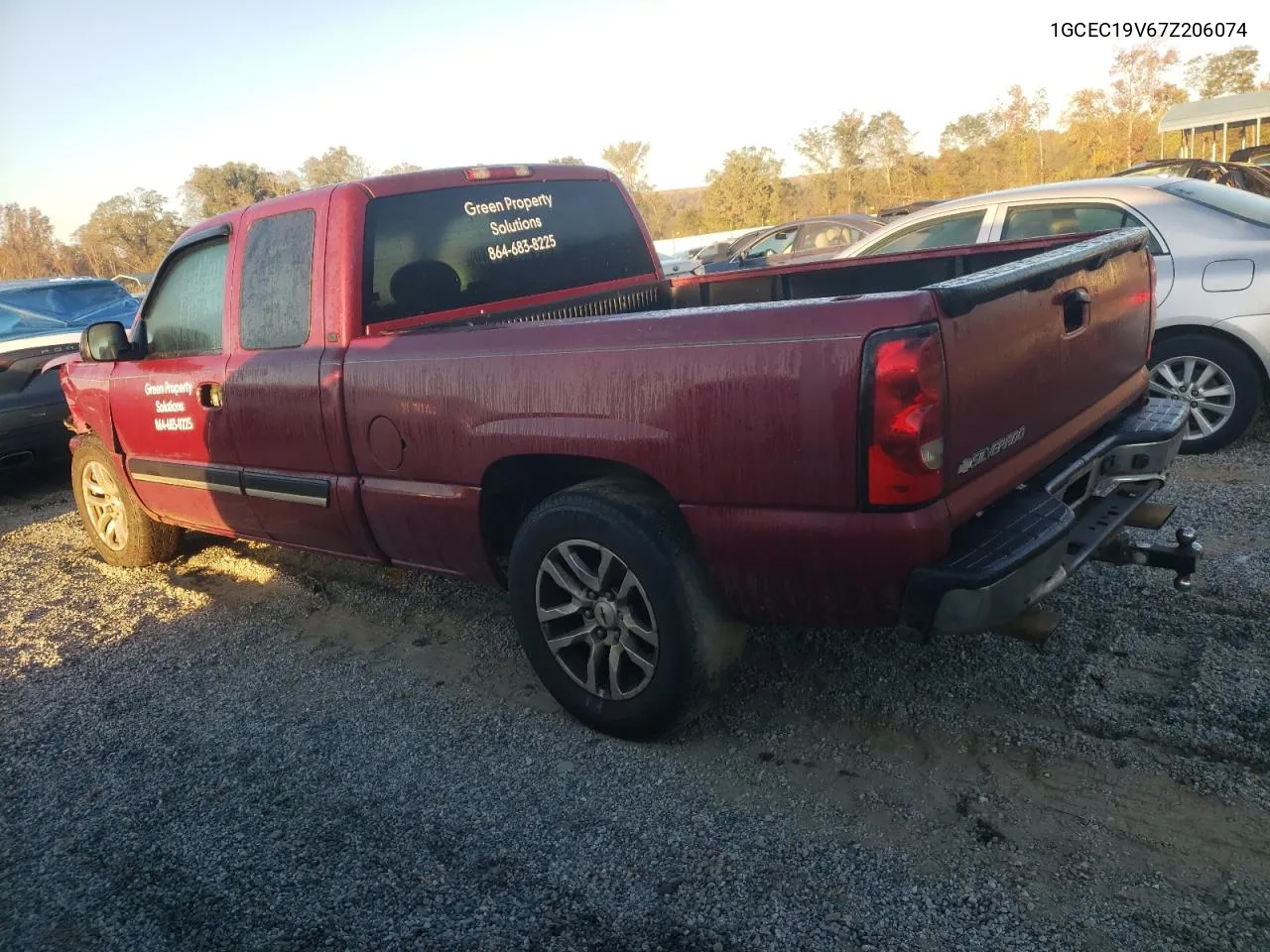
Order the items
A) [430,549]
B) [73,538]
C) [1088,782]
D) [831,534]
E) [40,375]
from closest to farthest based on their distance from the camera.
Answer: [831,534]
[1088,782]
[430,549]
[73,538]
[40,375]

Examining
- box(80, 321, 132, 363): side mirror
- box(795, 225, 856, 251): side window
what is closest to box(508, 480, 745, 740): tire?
box(80, 321, 132, 363): side mirror

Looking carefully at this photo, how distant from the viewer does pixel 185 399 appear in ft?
14.1

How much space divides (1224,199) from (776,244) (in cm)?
1035

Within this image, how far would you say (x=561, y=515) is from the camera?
2.86 metres

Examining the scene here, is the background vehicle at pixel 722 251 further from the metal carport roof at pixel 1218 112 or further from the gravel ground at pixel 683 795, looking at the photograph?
the metal carport roof at pixel 1218 112

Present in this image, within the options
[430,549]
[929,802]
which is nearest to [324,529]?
[430,549]

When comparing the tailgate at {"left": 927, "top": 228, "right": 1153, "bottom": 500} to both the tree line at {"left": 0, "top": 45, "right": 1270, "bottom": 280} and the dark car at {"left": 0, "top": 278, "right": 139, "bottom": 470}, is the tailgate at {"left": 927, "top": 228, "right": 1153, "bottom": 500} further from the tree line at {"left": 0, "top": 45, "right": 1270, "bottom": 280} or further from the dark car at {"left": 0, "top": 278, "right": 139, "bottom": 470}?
the tree line at {"left": 0, "top": 45, "right": 1270, "bottom": 280}

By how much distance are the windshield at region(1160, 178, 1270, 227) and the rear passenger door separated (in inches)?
195

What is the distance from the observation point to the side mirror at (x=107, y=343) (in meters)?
4.52

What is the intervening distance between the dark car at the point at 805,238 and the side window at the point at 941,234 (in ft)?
20.8

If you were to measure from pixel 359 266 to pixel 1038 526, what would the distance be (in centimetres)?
262

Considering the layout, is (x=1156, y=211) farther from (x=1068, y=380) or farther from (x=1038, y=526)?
(x=1038, y=526)

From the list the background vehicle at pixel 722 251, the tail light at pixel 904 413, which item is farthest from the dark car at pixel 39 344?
the background vehicle at pixel 722 251

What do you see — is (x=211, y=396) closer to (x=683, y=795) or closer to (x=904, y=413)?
(x=683, y=795)
